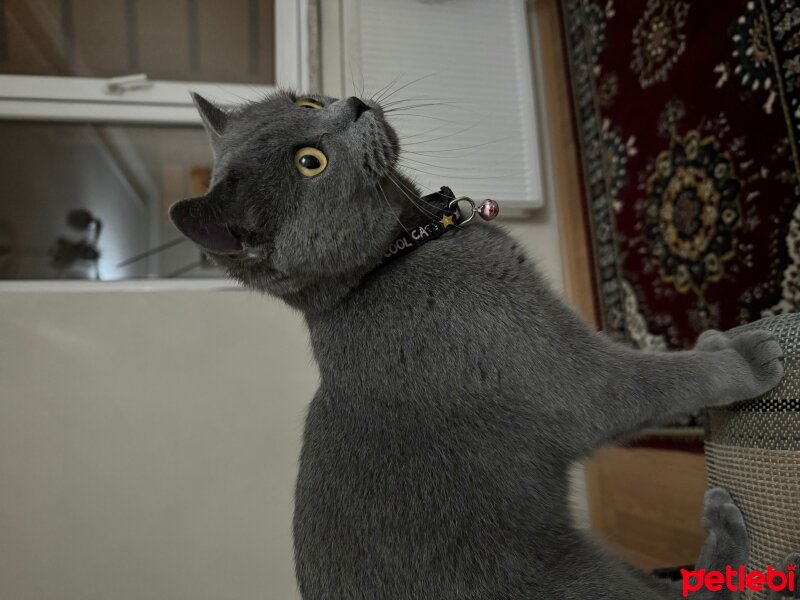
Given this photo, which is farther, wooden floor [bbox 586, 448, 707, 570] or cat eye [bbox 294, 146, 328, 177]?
wooden floor [bbox 586, 448, 707, 570]

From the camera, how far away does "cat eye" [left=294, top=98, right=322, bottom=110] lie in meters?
0.73

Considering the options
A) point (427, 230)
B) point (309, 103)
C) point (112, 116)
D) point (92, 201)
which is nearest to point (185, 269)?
point (92, 201)

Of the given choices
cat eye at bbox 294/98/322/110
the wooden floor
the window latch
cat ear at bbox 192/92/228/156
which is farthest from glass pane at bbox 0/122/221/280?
the wooden floor

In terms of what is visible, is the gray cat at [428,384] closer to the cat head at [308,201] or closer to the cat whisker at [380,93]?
the cat head at [308,201]

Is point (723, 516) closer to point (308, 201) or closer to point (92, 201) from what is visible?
point (308, 201)

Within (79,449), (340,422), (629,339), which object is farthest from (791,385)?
(79,449)

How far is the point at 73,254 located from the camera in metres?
1.48

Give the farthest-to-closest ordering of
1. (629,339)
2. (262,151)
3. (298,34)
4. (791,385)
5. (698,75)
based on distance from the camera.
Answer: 1. (298,34)
2. (629,339)
3. (698,75)
4. (262,151)
5. (791,385)

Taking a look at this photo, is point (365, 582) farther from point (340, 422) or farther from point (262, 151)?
point (262, 151)

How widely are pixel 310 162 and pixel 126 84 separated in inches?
46.2

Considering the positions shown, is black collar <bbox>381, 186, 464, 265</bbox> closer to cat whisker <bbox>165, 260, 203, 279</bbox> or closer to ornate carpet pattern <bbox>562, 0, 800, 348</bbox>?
ornate carpet pattern <bbox>562, 0, 800, 348</bbox>

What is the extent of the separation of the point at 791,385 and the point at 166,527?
1.34m

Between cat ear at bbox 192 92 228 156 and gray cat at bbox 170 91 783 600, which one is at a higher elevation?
cat ear at bbox 192 92 228 156

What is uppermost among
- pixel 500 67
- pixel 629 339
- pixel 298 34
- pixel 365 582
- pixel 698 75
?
pixel 298 34
